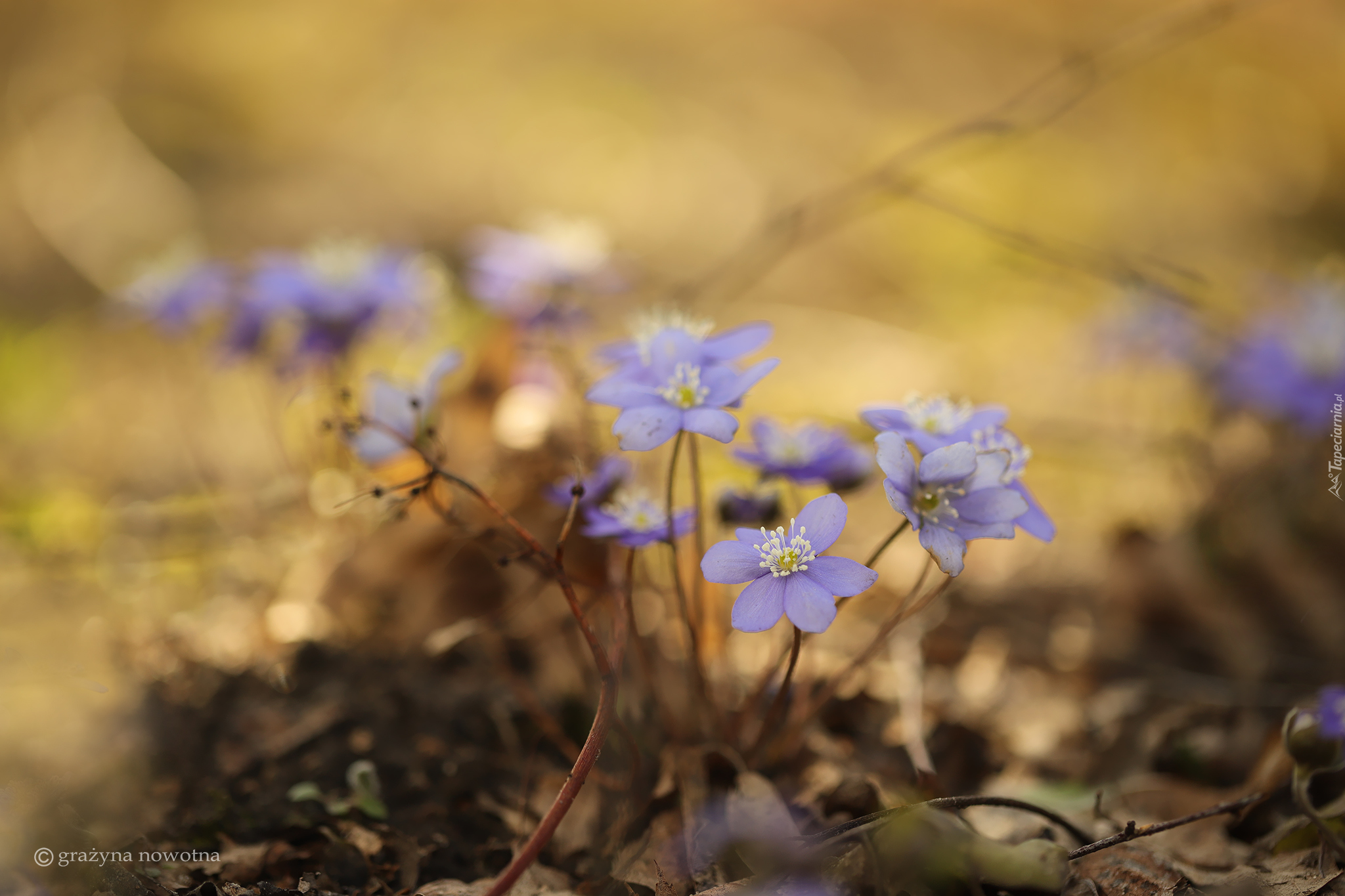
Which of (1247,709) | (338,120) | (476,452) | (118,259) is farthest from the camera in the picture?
(338,120)

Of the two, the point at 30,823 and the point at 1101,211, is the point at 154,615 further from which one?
the point at 1101,211

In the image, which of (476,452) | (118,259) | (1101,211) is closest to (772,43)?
(1101,211)

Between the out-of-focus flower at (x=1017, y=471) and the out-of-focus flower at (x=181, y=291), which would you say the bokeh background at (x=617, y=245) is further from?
the out-of-focus flower at (x=1017, y=471)

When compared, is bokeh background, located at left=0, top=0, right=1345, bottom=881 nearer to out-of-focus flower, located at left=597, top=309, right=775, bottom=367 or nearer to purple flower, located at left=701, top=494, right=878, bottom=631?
out-of-focus flower, located at left=597, top=309, right=775, bottom=367

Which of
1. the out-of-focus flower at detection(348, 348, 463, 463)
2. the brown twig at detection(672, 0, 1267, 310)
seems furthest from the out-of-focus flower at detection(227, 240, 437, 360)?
the brown twig at detection(672, 0, 1267, 310)

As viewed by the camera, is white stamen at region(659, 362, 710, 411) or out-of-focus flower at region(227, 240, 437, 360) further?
out-of-focus flower at region(227, 240, 437, 360)
